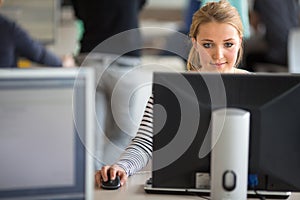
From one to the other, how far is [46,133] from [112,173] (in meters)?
0.56

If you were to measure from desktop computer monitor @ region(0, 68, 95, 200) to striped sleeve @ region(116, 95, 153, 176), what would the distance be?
59cm

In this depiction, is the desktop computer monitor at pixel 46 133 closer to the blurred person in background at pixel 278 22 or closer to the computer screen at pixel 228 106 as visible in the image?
the computer screen at pixel 228 106

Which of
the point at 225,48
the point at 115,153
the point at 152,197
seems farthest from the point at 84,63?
the point at 152,197

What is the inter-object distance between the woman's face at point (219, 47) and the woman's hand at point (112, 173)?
536 mm

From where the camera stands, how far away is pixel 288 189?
5.80 feet

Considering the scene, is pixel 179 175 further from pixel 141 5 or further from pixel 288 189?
pixel 141 5

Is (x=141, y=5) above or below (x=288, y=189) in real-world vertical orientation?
above

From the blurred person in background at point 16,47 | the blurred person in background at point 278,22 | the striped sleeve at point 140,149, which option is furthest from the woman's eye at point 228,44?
the blurred person in background at point 278,22

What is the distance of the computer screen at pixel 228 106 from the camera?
1.70 meters

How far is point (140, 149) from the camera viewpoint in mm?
2098

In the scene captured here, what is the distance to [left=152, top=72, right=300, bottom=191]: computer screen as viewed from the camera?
170 cm

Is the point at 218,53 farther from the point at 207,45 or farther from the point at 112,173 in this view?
the point at 112,173

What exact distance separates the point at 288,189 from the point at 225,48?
2.31 feet

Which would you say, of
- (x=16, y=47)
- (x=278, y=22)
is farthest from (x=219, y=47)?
(x=278, y=22)
